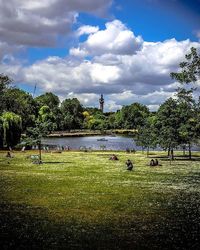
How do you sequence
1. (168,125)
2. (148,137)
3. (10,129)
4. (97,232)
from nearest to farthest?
(97,232), (168,125), (148,137), (10,129)

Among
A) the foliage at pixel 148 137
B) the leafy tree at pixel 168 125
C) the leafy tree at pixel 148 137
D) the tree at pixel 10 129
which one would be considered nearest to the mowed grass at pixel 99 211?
the leafy tree at pixel 168 125

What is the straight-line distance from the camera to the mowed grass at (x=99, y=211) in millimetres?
22953

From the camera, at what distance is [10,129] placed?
107 metres

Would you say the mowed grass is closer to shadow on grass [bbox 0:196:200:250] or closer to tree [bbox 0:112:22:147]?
shadow on grass [bbox 0:196:200:250]

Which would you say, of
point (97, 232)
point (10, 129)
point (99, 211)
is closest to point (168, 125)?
point (10, 129)

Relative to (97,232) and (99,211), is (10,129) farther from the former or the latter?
(97,232)

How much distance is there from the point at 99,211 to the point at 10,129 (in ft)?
263

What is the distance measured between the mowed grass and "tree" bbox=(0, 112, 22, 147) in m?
55.7

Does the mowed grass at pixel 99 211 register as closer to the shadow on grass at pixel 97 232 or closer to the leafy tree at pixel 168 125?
the shadow on grass at pixel 97 232

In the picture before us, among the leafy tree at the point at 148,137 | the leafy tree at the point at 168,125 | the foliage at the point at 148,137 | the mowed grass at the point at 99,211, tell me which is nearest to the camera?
the mowed grass at the point at 99,211

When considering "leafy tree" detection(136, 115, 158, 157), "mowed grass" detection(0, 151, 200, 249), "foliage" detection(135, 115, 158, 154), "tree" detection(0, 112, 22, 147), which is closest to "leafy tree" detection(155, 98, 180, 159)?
"foliage" detection(135, 115, 158, 154)

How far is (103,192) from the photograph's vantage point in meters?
39.0

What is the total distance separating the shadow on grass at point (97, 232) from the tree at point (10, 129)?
77.8 meters

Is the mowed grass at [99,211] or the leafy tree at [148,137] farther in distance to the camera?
the leafy tree at [148,137]
